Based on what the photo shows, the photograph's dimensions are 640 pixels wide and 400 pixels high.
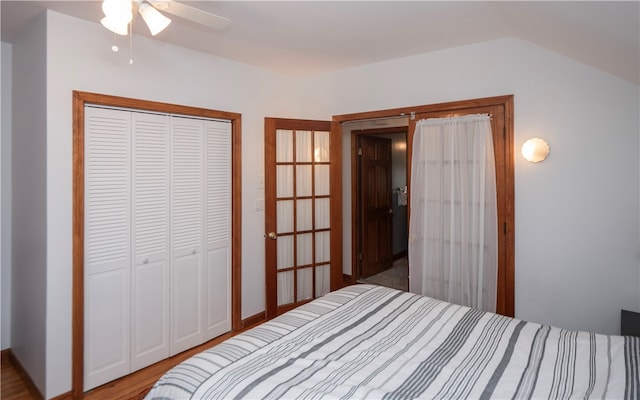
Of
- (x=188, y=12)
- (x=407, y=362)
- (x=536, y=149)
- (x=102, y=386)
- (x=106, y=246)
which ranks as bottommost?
(x=102, y=386)

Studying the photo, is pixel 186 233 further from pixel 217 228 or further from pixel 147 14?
pixel 147 14

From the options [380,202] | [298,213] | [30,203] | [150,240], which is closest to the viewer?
[30,203]

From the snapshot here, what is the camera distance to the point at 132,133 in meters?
2.55

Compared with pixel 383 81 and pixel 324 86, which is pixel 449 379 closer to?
pixel 383 81

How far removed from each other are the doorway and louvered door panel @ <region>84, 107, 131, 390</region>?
2.60 m

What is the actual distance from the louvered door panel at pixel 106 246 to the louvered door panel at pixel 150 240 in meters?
0.07

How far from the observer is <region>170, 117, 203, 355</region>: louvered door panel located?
9.29ft

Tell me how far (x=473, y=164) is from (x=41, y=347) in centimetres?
335

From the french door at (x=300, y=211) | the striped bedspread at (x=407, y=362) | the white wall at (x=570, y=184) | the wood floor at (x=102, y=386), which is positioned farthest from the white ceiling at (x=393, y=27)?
the wood floor at (x=102, y=386)

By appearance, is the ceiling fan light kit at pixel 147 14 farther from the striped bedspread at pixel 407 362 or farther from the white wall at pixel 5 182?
the white wall at pixel 5 182

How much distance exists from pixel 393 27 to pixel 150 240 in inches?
94.7

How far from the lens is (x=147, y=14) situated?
65.2 inches

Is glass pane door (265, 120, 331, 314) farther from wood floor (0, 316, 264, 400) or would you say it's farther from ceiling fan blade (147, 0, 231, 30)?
ceiling fan blade (147, 0, 231, 30)

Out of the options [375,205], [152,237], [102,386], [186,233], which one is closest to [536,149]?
[375,205]
